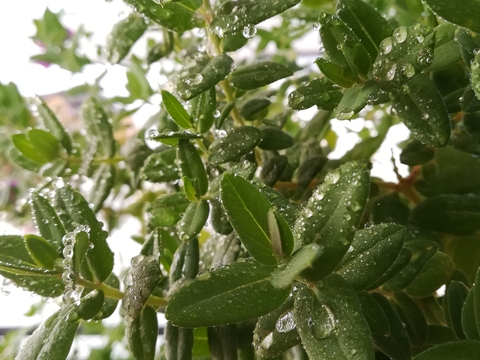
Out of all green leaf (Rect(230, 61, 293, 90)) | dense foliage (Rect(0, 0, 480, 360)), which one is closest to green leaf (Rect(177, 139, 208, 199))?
dense foliage (Rect(0, 0, 480, 360))

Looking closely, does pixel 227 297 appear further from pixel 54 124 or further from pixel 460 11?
pixel 54 124

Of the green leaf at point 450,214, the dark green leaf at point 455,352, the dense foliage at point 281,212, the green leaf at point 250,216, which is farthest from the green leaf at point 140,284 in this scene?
the green leaf at point 450,214

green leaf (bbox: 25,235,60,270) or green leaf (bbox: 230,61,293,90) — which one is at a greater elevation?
green leaf (bbox: 230,61,293,90)

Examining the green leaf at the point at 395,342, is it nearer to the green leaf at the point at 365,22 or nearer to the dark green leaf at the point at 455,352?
the dark green leaf at the point at 455,352

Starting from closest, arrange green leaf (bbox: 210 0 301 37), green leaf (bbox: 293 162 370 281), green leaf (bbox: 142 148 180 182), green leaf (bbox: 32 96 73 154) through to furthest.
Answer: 1. green leaf (bbox: 293 162 370 281)
2. green leaf (bbox: 210 0 301 37)
3. green leaf (bbox: 142 148 180 182)
4. green leaf (bbox: 32 96 73 154)

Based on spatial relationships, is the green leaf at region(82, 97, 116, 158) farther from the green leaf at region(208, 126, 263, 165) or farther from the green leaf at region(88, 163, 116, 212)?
the green leaf at region(208, 126, 263, 165)

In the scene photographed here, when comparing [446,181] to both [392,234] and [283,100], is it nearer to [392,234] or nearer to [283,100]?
[392,234]

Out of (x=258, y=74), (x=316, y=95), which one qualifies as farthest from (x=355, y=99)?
(x=258, y=74)

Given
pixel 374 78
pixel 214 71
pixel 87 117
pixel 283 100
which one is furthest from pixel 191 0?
pixel 283 100
